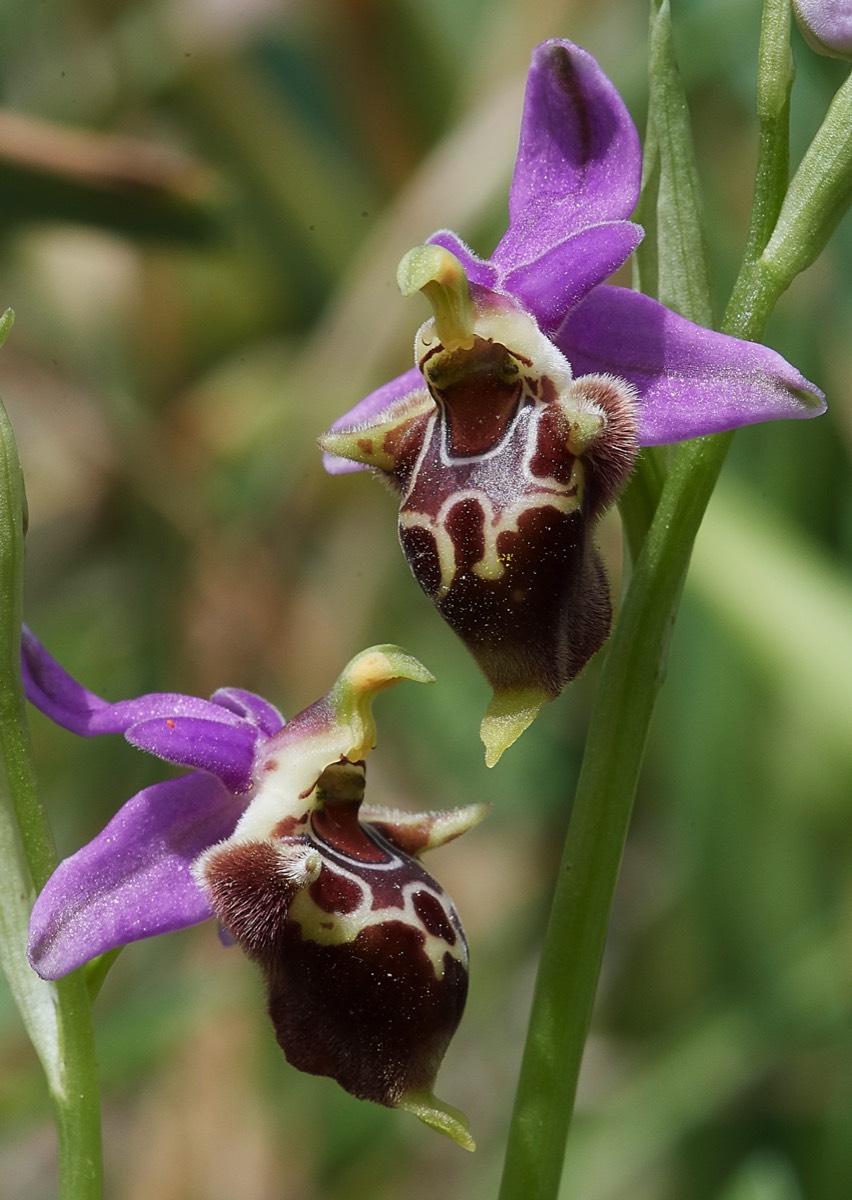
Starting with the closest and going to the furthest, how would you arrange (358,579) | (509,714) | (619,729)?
(509,714) → (619,729) → (358,579)

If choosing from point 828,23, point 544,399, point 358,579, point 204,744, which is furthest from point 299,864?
point 358,579

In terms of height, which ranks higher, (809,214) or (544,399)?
(809,214)

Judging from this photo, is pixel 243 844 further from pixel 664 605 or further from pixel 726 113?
pixel 726 113

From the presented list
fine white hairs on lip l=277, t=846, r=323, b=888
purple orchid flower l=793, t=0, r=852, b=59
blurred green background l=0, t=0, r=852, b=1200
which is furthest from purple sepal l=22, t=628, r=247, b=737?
blurred green background l=0, t=0, r=852, b=1200

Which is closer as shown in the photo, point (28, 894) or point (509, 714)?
point (509, 714)

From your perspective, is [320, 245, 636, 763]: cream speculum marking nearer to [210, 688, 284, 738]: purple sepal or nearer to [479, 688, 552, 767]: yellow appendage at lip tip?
[479, 688, 552, 767]: yellow appendage at lip tip

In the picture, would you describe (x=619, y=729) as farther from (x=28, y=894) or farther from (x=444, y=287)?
(x=28, y=894)
